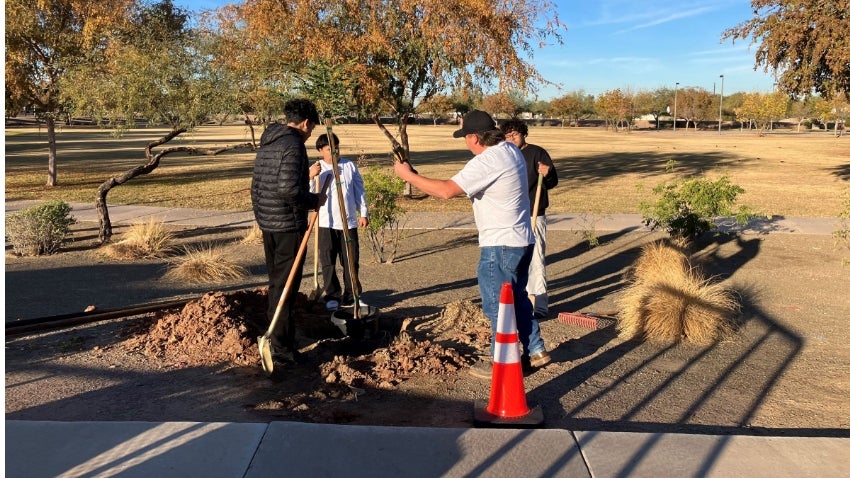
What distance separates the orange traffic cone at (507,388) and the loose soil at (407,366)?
20cm

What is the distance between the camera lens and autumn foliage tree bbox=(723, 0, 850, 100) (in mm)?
17531

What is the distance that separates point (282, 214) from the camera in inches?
206

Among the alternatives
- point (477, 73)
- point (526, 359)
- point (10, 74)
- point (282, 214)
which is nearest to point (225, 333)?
point (282, 214)

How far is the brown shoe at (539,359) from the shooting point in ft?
17.7

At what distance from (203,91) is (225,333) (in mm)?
6607

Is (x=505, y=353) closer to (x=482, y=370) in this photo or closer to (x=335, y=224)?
(x=482, y=370)

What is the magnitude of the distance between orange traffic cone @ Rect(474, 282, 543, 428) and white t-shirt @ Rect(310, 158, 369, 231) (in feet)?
10.1

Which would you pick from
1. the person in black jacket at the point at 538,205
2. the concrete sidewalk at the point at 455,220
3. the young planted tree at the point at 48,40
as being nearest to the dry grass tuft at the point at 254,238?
the concrete sidewalk at the point at 455,220

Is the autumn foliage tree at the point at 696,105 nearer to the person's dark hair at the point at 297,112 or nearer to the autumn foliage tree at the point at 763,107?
the autumn foliage tree at the point at 763,107

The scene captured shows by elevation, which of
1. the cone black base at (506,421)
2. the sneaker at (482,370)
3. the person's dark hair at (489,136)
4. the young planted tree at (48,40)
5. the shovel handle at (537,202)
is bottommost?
the sneaker at (482,370)

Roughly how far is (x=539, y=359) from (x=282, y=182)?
7.66 feet

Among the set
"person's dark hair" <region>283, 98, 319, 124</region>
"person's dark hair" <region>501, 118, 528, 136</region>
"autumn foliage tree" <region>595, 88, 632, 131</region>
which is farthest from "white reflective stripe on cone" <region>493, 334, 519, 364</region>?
"autumn foliage tree" <region>595, 88, 632, 131</region>

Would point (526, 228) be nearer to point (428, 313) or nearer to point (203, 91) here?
point (428, 313)

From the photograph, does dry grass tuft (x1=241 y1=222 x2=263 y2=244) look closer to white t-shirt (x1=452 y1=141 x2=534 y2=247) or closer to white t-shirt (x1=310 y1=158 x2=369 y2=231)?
white t-shirt (x1=310 y1=158 x2=369 y2=231)
